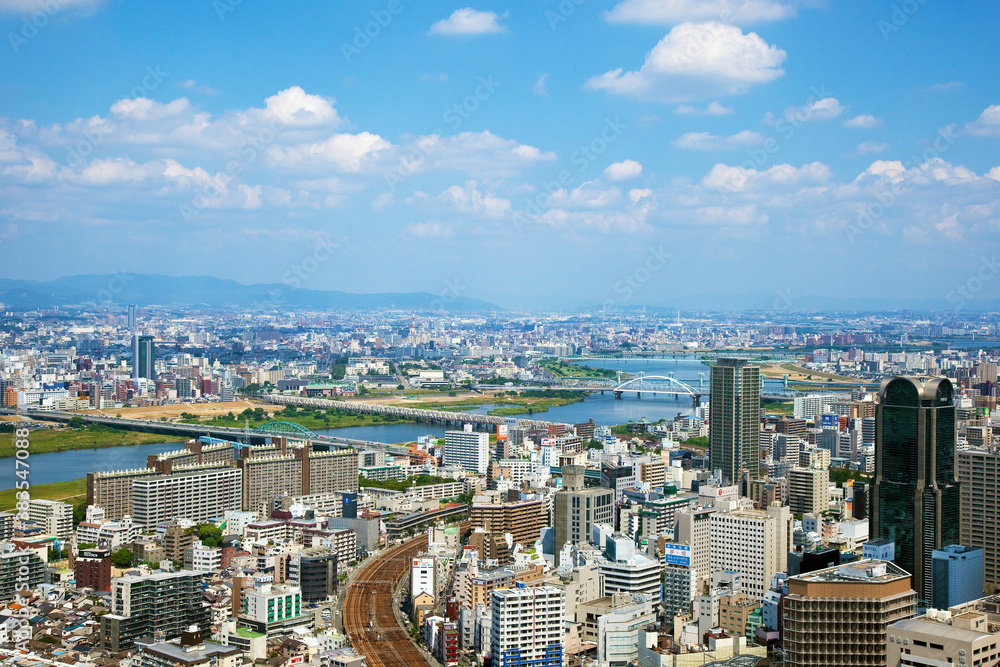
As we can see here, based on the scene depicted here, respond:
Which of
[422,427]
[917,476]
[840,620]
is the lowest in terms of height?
[422,427]

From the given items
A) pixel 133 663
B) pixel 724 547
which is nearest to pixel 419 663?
pixel 133 663

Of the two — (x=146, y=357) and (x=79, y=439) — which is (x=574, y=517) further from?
(x=146, y=357)

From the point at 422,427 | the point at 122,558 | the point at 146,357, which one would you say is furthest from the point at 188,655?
the point at 146,357

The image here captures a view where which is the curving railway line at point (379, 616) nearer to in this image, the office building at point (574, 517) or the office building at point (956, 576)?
the office building at point (574, 517)

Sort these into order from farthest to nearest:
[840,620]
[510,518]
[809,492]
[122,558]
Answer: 1. [809,492]
2. [510,518]
3. [122,558]
4. [840,620]

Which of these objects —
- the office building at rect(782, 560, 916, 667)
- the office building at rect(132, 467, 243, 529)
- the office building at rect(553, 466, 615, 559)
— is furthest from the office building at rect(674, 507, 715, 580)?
the office building at rect(132, 467, 243, 529)

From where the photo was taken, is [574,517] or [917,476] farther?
[574,517]

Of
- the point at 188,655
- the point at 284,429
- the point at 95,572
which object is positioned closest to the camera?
the point at 188,655

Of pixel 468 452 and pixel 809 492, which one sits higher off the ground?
pixel 809 492
